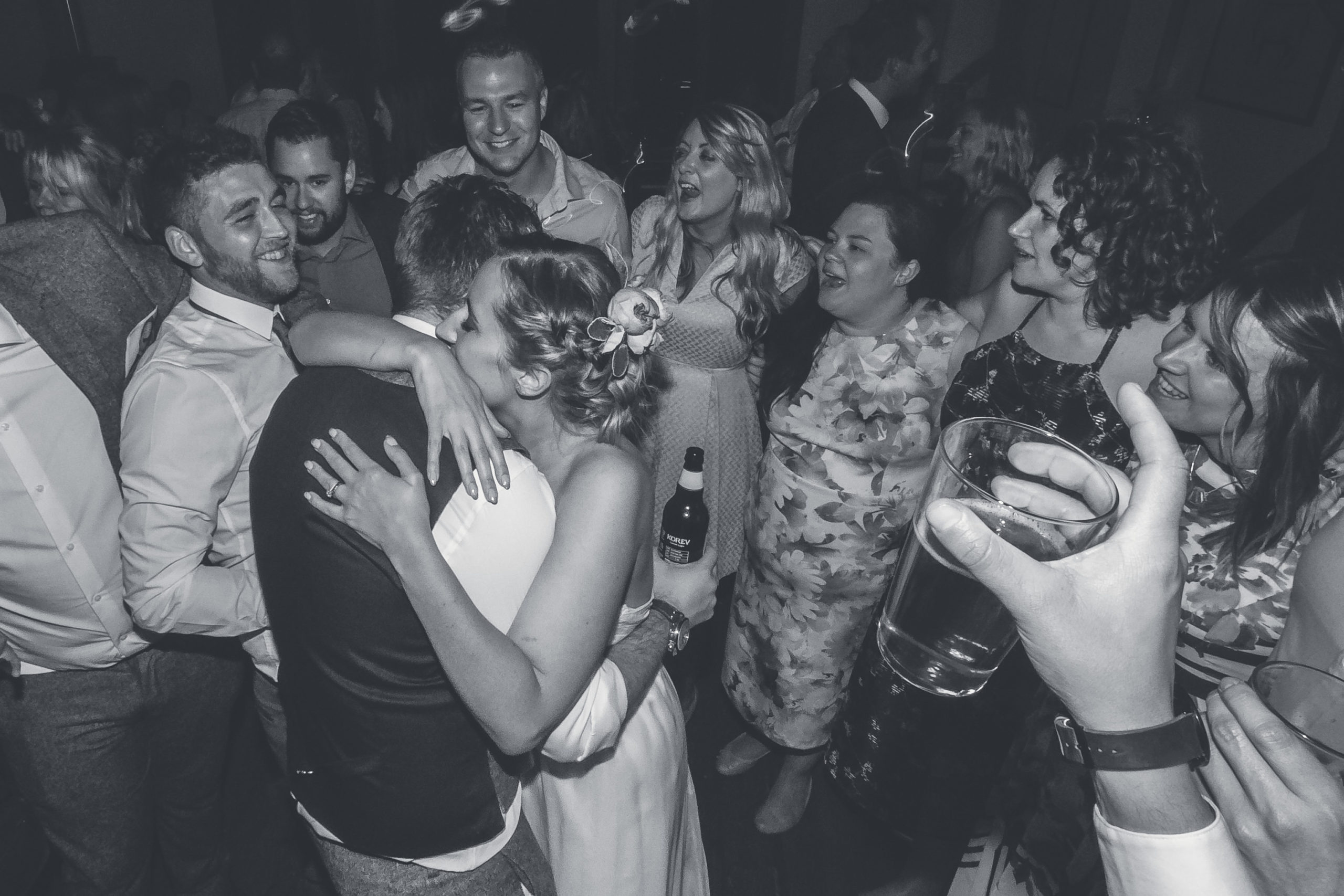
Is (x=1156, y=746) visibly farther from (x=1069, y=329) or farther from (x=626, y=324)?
(x=1069, y=329)

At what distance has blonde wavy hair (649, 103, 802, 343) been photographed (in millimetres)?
2656

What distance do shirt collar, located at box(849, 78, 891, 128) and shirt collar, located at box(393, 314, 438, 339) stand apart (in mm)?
2770

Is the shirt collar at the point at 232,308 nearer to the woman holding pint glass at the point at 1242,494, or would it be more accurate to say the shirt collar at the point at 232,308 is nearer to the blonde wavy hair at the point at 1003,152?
the woman holding pint glass at the point at 1242,494

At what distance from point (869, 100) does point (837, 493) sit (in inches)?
87.8

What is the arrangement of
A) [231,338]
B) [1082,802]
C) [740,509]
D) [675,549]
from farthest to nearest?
[740,509] < [675,549] < [231,338] < [1082,802]

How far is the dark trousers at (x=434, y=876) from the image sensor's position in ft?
4.00

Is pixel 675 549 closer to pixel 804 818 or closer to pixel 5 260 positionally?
pixel 804 818

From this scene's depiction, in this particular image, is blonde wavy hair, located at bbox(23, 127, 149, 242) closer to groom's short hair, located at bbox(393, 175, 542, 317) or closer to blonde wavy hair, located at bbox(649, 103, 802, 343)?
groom's short hair, located at bbox(393, 175, 542, 317)

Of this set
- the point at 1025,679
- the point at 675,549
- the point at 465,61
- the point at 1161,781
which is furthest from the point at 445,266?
the point at 465,61

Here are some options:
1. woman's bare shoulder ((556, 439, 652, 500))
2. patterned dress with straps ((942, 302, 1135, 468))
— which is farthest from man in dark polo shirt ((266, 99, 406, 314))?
patterned dress with straps ((942, 302, 1135, 468))

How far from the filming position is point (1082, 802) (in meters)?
1.35

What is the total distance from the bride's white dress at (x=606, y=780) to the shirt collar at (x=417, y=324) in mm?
363

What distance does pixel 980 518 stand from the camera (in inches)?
31.2

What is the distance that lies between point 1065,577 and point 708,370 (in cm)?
198
